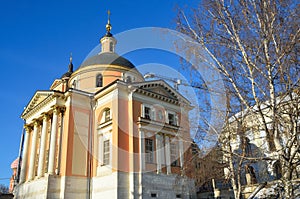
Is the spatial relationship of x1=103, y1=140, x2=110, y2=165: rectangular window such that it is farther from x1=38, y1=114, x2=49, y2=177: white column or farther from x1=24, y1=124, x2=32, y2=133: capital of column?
x1=24, y1=124, x2=32, y2=133: capital of column

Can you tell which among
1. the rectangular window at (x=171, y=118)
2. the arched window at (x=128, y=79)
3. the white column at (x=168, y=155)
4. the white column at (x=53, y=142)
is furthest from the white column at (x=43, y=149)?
the rectangular window at (x=171, y=118)

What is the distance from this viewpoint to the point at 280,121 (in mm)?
8781

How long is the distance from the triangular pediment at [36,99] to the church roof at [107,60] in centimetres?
542

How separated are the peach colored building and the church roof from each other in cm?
347

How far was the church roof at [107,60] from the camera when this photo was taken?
29.2 metres

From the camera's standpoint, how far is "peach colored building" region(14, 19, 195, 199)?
21125 mm

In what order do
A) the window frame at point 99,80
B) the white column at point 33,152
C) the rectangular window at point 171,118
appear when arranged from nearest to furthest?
the white column at point 33,152
the rectangular window at point 171,118
the window frame at point 99,80

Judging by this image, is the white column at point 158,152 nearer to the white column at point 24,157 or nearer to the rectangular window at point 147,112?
the rectangular window at point 147,112

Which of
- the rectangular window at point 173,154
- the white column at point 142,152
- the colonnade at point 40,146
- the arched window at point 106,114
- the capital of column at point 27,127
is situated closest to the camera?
the white column at point 142,152

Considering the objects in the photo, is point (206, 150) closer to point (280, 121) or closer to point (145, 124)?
point (280, 121)

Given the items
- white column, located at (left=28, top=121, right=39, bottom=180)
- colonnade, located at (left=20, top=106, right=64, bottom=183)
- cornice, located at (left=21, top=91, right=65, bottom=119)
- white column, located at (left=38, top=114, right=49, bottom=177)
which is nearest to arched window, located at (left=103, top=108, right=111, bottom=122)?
colonnade, located at (left=20, top=106, right=64, bottom=183)

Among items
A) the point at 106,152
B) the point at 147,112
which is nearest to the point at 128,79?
the point at 147,112

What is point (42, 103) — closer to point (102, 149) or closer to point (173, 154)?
point (102, 149)

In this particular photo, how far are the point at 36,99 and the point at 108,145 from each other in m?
10.1
